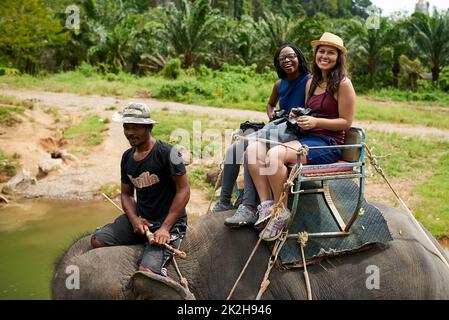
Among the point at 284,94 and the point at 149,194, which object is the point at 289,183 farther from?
the point at 284,94

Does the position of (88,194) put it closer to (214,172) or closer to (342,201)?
(214,172)

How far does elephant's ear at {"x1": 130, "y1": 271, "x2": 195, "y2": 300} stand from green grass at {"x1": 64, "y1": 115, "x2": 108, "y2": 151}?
9.58m

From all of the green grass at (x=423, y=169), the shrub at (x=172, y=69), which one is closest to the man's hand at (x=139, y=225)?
the green grass at (x=423, y=169)

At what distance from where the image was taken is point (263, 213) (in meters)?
3.62

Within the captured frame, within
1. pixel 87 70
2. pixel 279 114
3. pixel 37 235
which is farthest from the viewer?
pixel 87 70

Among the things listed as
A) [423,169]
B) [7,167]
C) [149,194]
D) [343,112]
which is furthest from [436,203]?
[7,167]

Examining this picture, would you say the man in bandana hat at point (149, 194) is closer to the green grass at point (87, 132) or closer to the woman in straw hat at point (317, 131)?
the woman in straw hat at point (317, 131)

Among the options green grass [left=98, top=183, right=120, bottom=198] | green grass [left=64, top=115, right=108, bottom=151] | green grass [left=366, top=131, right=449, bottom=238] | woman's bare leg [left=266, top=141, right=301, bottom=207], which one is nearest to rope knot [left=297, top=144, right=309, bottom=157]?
woman's bare leg [left=266, top=141, right=301, bottom=207]

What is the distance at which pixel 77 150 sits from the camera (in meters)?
12.2

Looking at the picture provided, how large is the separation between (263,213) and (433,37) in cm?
2176

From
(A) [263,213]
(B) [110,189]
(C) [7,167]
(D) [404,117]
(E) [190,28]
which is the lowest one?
(B) [110,189]

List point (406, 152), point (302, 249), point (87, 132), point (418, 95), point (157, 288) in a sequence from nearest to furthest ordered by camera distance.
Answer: point (157, 288) < point (302, 249) < point (406, 152) < point (87, 132) < point (418, 95)
